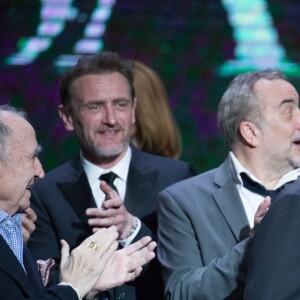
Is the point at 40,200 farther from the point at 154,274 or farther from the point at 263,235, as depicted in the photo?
the point at 263,235

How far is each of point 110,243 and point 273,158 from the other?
0.76 metres

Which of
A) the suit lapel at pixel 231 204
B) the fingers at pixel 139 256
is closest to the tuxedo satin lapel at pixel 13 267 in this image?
the fingers at pixel 139 256

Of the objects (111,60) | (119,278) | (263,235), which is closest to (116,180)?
(111,60)

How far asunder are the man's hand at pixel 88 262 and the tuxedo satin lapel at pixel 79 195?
63 cm

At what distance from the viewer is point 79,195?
12.9 ft

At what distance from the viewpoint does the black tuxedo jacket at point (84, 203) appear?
148 inches

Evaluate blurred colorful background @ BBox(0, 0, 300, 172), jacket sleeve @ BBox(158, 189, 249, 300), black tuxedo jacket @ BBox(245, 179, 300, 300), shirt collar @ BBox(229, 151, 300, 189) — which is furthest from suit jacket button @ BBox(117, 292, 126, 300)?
blurred colorful background @ BBox(0, 0, 300, 172)

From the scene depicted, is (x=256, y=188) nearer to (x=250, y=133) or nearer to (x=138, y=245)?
(x=250, y=133)

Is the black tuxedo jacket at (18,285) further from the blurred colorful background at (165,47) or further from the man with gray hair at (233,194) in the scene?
the blurred colorful background at (165,47)

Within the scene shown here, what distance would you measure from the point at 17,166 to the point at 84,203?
0.83m

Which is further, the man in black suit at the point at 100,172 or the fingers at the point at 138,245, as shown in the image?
the man in black suit at the point at 100,172

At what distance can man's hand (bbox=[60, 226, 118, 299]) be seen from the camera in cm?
314

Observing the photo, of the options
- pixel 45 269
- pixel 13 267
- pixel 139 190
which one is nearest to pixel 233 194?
pixel 139 190

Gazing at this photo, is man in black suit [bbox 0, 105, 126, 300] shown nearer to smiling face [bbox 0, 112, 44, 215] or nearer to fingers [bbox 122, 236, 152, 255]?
smiling face [bbox 0, 112, 44, 215]
